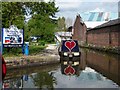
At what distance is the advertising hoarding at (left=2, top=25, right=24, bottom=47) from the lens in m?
22.1

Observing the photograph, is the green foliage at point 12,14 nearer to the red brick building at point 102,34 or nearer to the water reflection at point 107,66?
the water reflection at point 107,66

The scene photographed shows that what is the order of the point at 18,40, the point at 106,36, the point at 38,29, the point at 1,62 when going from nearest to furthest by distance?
the point at 1,62
the point at 18,40
the point at 38,29
the point at 106,36

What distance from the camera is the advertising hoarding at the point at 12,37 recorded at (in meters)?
22.1

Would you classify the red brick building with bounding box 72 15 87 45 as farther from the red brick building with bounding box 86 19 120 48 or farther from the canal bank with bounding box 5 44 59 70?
the canal bank with bounding box 5 44 59 70

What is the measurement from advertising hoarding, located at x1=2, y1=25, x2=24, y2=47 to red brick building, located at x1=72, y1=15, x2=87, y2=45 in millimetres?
49017

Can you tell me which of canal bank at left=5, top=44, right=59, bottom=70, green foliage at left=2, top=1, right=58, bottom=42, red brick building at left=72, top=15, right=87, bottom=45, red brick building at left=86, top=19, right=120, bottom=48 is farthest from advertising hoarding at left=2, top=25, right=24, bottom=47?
red brick building at left=72, top=15, right=87, bottom=45

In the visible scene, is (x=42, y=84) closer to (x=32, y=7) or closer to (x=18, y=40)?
(x=18, y=40)

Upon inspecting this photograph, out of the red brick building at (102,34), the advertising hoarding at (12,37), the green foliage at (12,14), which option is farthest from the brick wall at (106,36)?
the advertising hoarding at (12,37)

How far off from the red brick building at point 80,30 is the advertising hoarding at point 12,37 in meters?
49.0

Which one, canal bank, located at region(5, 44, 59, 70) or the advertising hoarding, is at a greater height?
the advertising hoarding

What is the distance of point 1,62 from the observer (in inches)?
247

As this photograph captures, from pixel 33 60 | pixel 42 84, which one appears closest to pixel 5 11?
pixel 33 60

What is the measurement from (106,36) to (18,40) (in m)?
27.6

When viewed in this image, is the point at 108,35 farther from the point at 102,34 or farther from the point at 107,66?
the point at 107,66
